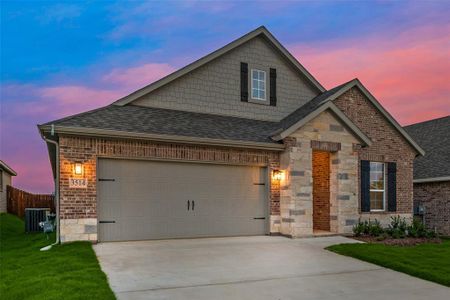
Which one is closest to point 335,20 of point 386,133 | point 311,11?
point 311,11

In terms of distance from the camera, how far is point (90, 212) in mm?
10219

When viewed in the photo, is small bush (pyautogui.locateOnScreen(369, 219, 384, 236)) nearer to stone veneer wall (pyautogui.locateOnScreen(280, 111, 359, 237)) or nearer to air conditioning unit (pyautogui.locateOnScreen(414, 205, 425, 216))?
stone veneer wall (pyautogui.locateOnScreen(280, 111, 359, 237))

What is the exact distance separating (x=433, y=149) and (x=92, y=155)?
1713 cm

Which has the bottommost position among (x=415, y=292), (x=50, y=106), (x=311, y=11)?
(x=415, y=292)

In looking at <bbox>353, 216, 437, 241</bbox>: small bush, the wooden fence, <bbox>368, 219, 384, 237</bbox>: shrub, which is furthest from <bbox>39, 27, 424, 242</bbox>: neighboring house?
the wooden fence

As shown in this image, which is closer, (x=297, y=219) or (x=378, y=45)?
(x=297, y=219)

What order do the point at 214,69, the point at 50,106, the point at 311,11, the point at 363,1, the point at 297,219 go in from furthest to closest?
the point at 50,106, the point at 311,11, the point at 214,69, the point at 363,1, the point at 297,219

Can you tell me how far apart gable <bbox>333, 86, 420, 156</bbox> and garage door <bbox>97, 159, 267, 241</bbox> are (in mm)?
4623

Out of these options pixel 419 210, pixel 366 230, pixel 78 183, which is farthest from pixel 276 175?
pixel 419 210

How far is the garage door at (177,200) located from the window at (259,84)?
3.64 m

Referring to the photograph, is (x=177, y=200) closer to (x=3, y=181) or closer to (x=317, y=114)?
(x=317, y=114)

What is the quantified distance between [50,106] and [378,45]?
58.1 ft

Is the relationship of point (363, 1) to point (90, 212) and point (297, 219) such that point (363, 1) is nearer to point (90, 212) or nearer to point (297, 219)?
Answer: point (297, 219)

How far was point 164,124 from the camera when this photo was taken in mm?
12086
